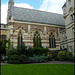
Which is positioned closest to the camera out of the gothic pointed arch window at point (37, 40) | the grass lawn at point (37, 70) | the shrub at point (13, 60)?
the grass lawn at point (37, 70)

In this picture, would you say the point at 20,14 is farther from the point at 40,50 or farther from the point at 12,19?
the point at 40,50

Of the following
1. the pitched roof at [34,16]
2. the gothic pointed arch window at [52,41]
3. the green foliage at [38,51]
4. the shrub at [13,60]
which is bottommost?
the shrub at [13,60]

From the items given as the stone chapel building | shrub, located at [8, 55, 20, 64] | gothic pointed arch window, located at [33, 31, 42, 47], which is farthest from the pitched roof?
shrub, located at [8, 55, 20, 64]

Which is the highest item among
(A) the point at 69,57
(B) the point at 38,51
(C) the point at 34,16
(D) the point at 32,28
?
(C) the point at 34,16

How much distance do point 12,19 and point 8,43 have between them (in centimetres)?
558

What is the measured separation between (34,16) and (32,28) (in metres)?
4.35

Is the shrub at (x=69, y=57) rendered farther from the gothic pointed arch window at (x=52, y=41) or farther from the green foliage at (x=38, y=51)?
the gothic pointed arch window at (x=52, y=41)

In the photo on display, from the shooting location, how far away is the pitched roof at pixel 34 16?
24.3 meters

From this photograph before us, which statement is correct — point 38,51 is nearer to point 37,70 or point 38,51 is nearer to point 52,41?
point 52,41

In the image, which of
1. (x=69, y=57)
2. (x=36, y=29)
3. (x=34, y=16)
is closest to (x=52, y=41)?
(x=36, y=29)

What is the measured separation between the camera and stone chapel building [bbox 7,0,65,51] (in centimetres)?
2222

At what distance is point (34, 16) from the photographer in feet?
86.8

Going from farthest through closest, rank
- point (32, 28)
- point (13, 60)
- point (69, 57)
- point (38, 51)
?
1. point (32, 28)
2. point (38, 51)
3. point (69, 57)
4. point (13, 60)

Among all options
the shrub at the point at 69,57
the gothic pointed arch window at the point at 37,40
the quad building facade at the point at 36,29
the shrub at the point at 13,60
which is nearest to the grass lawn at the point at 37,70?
the shrub at the point at 13,60
